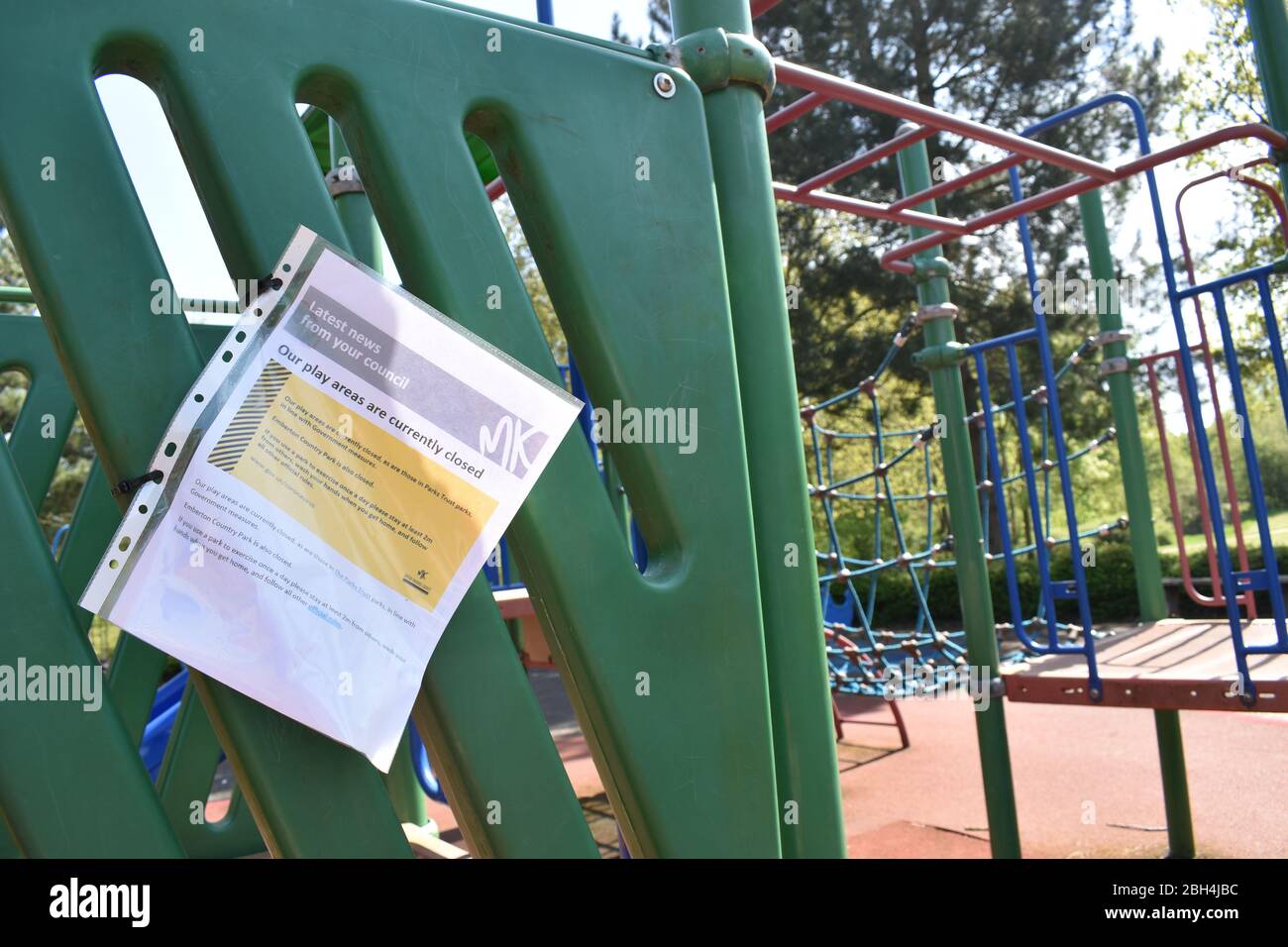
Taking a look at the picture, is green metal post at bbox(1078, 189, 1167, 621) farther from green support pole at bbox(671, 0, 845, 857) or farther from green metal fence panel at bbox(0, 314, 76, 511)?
green metal fence panel at bbox(0, 314, 76, 511)

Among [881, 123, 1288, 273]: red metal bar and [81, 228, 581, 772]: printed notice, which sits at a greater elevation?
[881, 123, 1288, 273]: red metal bar

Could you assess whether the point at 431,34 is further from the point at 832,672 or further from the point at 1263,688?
the point at 832,672

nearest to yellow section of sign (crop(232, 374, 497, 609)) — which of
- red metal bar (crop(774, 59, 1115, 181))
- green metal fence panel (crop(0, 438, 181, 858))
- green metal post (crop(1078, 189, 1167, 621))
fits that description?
green metal fence panel (crop(0, 438, 181, 858))

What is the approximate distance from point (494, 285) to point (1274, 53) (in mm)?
2818

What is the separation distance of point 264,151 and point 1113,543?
15411mm

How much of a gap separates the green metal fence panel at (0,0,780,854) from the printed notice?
4cm

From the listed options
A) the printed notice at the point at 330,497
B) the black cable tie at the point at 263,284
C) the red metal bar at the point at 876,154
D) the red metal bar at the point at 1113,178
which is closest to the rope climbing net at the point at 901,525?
the red metal bar at the point at 1113,178

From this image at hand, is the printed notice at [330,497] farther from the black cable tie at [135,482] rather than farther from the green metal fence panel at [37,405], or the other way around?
the green metal fence panel at [37,405]

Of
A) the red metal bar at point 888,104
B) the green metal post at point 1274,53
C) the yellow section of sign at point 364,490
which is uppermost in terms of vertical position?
the green metal post at point 1274,53

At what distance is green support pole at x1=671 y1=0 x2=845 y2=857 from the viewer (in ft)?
4.46

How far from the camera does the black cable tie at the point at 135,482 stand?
1001mm

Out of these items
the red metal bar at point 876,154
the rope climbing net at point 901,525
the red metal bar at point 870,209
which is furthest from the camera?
the rope climbing net at point 901,525

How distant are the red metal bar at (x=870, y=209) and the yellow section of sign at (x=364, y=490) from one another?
7.84 ft

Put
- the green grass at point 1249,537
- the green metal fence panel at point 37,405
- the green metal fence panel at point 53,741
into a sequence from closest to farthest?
the green metal fence panel at point 53,741
the green metal fence panel at point 37,405
the green grass at point 1249,537
